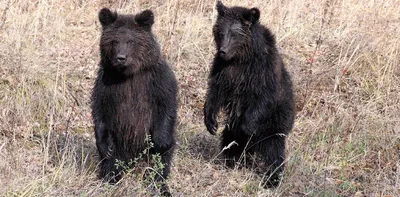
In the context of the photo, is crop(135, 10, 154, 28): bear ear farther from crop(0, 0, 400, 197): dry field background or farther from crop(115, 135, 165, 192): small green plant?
crop(0, 0, 400, 197): dry field background

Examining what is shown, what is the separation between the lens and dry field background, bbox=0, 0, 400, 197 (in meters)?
6.56

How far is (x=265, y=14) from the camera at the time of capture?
10734mm

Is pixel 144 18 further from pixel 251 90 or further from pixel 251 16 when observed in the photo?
pixel 251 90

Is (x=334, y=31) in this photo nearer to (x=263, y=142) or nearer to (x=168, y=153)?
(x=263, y=142)

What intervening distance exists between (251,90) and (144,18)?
5.28ft

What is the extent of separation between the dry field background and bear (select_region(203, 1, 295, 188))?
0.34m

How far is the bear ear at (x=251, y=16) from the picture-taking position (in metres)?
7.03

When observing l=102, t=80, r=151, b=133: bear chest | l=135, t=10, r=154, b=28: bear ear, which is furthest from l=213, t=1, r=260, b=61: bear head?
l=102, t=80, r=151, b=133: bear chest

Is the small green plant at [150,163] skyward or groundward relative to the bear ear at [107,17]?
groundward

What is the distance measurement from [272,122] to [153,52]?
179 cm

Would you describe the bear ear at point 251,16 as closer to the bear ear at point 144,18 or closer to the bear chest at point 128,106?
the bear ear at point 144,18

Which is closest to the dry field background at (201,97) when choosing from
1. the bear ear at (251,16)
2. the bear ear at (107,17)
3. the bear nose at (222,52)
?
the bear ear at (107,17)

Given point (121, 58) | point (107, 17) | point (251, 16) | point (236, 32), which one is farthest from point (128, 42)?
point (251, 16)

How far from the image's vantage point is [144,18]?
6.34 meters
